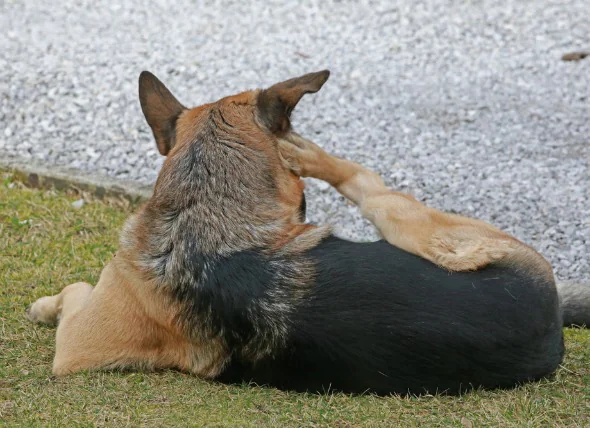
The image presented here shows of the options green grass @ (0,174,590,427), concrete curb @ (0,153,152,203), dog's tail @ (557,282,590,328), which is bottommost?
dog's tail @ (557,282,590,328)

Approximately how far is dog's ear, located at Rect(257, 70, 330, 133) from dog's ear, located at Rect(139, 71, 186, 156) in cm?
56

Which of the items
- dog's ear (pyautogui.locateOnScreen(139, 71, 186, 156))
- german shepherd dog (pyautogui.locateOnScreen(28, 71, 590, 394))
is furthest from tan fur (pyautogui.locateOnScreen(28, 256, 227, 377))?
dog's ear (pyautogui.locateOnScreen(139, 71, 186, 156))

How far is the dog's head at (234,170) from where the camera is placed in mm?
4836

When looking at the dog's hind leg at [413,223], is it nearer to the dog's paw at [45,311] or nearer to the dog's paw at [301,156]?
the dog's paw at [301,156]

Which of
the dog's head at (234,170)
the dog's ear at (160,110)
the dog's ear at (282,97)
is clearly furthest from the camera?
the dog's ear at (160,110)

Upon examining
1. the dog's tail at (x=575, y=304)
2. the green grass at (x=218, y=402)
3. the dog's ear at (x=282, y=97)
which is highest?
the dog's ear at (x=282, y=97)

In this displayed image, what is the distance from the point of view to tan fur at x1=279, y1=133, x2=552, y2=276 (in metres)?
4.76

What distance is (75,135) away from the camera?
895 cm

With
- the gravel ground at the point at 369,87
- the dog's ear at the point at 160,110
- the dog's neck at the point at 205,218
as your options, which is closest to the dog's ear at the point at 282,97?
the dog's neck at the point at 205,218

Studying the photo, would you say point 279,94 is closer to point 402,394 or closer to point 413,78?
point 402,394

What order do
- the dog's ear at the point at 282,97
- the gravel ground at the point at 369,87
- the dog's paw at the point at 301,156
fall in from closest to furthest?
the dog's ear at the point at 282,97, the dog's paw at the point at 301,156, the gravel ground at the point at 369,87

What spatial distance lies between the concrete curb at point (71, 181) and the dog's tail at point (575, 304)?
3621mm

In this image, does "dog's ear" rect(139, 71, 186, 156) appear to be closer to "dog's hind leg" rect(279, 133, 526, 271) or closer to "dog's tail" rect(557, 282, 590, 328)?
"dog's hind leg" rect(279, 133, 526, 271)

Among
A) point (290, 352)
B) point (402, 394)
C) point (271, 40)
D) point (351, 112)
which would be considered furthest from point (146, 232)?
point (271, 40)
